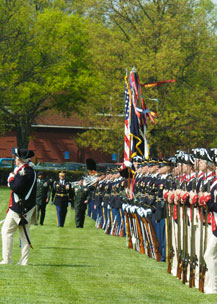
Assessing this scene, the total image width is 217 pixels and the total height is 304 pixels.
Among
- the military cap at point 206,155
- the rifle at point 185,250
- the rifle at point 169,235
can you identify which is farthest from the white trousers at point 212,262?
the rifle at point 169,235

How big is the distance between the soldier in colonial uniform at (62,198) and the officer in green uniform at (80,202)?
555mm

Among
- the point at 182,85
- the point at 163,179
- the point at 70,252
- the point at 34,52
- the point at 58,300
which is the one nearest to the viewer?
the point at 58,300

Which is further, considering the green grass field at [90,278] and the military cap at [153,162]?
the military cap at [153,162]

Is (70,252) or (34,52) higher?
(34,52)

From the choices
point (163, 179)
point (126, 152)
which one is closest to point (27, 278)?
point (163, 179)

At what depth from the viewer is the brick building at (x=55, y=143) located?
71125mm

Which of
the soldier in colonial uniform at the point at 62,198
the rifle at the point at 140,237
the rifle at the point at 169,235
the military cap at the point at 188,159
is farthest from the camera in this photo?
the soldier in colonial uniform at the point at 62,198

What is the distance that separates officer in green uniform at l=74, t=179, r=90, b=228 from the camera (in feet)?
92.7

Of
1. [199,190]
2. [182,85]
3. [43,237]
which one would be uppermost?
[182,85]

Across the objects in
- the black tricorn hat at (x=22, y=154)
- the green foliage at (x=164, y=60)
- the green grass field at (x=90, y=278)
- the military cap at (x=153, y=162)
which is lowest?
the green grass field at (x=90, y=278)

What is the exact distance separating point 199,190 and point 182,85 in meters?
40.2

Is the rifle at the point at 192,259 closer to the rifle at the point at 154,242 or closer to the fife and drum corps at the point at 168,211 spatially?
the fife and drum corps at the point at 168,211

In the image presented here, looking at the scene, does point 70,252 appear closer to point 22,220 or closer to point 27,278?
point 22,220

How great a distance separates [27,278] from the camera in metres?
11.9
